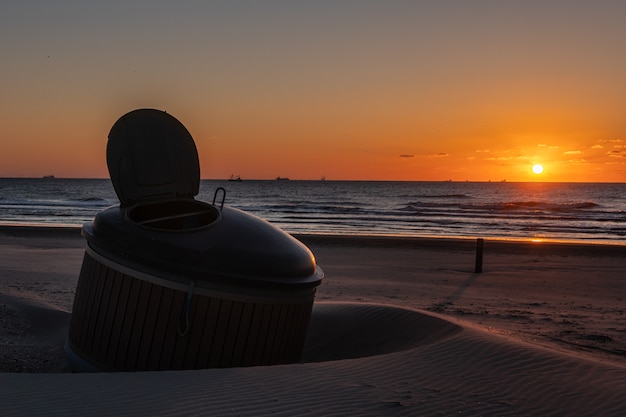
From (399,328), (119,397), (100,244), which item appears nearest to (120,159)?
(100,244)

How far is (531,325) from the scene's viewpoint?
9461 millimetres

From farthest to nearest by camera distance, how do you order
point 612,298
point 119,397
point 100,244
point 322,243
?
point 322,243 → point 612,298 → point 100,244 → point 119,397

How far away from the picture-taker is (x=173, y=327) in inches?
225

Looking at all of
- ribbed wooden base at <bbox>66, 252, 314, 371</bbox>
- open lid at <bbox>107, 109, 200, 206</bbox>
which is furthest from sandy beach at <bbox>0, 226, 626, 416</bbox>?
open lid at <bbox>107, 109, 200, 206</bbox>

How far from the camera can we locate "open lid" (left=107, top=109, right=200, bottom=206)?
694cm

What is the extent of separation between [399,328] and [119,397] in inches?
160

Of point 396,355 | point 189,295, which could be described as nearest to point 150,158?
point 189,295

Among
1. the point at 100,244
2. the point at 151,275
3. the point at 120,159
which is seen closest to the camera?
the point at 151,275

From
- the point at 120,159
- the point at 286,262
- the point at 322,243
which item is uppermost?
the point at 120,159

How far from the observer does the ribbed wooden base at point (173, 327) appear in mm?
5707

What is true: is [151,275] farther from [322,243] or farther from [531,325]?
[322,243]

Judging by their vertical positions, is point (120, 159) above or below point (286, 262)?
above

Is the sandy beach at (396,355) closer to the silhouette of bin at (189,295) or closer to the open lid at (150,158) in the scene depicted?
the silhouette of bin at (189,295)

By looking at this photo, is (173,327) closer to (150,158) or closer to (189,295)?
(189,295)
